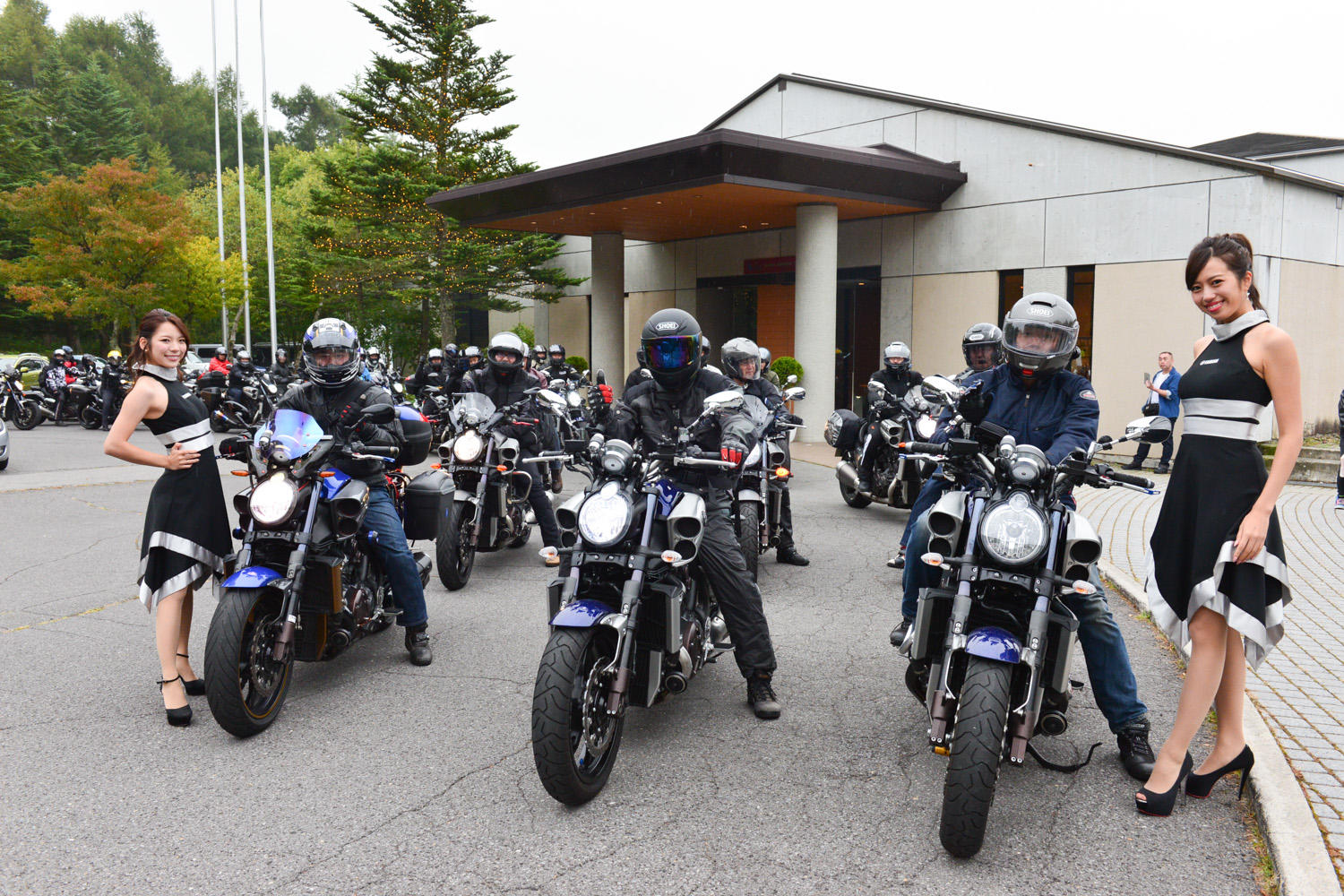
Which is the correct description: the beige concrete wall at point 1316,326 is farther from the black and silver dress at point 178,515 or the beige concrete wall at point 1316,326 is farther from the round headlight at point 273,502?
the black and silver dress at point 178,515

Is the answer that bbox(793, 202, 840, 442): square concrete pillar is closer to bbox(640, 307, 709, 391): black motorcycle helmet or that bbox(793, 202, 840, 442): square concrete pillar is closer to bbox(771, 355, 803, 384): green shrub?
bbox(771, 355, 803, 384): green shrub

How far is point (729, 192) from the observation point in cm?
1933

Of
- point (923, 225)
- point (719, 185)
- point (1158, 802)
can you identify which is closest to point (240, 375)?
point (719, 185)

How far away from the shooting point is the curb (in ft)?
10.2

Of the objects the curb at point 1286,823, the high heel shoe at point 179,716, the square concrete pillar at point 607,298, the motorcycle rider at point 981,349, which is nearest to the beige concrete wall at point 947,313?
the square concrete pillar at point 607,298

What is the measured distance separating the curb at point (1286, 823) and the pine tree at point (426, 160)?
30597 mm

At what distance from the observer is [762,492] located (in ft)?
25.3

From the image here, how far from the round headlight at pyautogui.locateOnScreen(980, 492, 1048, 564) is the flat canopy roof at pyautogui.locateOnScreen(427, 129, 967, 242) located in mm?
14602

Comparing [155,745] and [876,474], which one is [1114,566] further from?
[155,745]

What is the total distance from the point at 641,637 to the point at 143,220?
34145 mm

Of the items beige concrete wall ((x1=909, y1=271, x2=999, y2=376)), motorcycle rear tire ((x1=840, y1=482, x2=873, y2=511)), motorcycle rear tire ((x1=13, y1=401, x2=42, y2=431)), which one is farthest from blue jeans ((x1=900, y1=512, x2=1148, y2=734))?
motorcycle rear tire ((x1=13, y1=401, x2=42, y2=431))

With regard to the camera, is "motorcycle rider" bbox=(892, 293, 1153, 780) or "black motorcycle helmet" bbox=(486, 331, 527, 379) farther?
"black motorcycle helmet" bbox=(486, 331, 527, 379)

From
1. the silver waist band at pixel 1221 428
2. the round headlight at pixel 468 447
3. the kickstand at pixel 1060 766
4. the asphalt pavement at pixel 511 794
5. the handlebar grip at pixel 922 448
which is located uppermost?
the silver waist band at pixel 1221 428

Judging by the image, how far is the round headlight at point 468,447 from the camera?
25.2 feet
